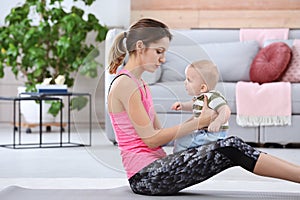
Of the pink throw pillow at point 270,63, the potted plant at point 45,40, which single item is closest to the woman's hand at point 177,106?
the pink throw pillow at point 270,63

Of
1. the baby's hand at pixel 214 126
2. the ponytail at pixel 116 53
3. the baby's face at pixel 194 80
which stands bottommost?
the baby's hand at pixel 214 126

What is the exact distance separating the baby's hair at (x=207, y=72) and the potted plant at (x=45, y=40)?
324 cm

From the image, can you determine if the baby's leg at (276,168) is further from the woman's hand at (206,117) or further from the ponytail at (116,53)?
the ponytail at (116,53)

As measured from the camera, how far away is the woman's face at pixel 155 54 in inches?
89.2

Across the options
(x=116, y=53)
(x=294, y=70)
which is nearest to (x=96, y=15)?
(x=294, y=70)

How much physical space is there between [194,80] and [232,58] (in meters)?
2.68

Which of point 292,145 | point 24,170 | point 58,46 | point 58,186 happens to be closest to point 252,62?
point 292,145

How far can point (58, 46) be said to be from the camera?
5523 mm

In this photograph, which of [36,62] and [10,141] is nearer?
[10,141]

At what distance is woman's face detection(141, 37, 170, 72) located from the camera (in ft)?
7.43

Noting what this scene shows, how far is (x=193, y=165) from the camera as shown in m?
2.25

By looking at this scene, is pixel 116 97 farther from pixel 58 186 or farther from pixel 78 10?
pixel 78 10

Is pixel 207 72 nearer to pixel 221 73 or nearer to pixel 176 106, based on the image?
pixel 176 106

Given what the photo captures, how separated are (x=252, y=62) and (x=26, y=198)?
2.84m
